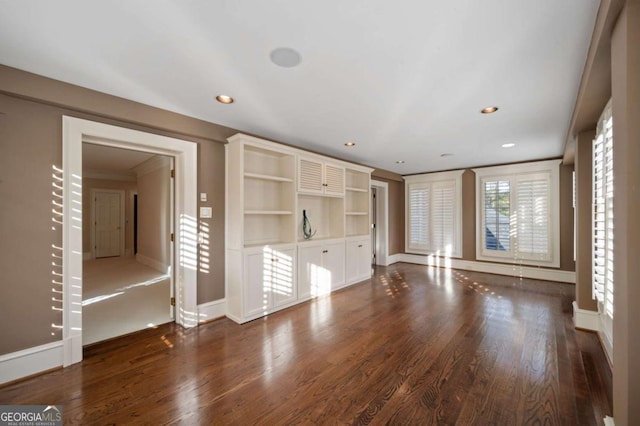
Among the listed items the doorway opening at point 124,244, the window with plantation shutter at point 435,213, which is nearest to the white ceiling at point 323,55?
the doorway opening at point 124,244

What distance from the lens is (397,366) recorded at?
227 centimetres

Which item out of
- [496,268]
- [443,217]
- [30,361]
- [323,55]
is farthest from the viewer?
[443,217]

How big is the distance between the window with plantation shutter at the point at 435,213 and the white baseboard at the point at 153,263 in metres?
5.99

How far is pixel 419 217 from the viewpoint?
6.81 meters

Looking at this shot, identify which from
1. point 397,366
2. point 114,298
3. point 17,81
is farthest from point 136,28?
point 114,298

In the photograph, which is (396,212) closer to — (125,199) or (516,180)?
(516,180)

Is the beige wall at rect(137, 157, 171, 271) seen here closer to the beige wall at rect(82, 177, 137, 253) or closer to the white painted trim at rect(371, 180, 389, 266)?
the beige wall at rect(82, 177, 137, 253)

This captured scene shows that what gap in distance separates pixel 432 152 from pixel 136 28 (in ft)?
14.1

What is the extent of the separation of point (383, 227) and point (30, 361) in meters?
6.10

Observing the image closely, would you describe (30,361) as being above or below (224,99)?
below

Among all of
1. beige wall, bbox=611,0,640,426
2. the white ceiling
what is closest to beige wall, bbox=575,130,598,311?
the white ceiling

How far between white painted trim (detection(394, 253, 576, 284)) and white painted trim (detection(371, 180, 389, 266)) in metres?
0.60

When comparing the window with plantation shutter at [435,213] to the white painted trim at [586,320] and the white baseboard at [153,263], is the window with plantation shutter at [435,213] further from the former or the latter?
the white baseboard at [153,263]

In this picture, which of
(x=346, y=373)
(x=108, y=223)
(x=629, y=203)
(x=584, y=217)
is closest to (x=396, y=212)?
(x=584, y=217)
